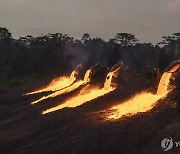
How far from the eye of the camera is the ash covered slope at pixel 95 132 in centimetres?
1455

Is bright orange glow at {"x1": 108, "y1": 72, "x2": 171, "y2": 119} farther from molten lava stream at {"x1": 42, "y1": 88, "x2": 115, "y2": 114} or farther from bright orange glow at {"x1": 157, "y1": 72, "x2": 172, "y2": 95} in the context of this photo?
molten lava stream at {"x1": 42, "y1": 88, "x2": 115, "y2": 114}

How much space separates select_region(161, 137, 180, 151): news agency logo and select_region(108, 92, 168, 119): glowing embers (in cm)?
464

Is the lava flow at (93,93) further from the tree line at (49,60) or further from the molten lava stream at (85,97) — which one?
the tree line at (49,60)

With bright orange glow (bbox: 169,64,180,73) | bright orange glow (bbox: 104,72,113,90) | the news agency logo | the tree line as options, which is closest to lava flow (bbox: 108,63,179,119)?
bright orange glow (bbox: 169,64,180,73)

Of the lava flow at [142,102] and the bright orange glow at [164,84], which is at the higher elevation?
the bright orange glow at [164,84]

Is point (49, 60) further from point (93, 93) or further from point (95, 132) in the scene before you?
point (95, 132)

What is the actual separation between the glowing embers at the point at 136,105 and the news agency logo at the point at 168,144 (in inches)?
183

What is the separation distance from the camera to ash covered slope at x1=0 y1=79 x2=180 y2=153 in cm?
1455

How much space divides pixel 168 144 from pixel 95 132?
367 centimetres

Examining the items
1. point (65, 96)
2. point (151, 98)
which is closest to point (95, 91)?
point (65, 96)

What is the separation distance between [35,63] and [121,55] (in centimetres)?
1862

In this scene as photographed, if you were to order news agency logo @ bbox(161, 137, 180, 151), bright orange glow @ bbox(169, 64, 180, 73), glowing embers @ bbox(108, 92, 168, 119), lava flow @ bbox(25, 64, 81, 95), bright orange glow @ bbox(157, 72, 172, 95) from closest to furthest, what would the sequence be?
news agency logo @ bbox(161, 137, 180, 151) < glowing embers @ bbox(108, 92, 168, 119) < bright orange glow @ bbox(157, 72, 172, 95) < bright orange glow @ bbox(169, 64, 180, 73) < lava flow @ bbox(25, 64, 81, 95)

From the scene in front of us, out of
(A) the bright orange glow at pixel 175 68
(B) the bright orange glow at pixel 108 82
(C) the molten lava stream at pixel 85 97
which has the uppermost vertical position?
(A) the bright orange glow at pixel 175 68

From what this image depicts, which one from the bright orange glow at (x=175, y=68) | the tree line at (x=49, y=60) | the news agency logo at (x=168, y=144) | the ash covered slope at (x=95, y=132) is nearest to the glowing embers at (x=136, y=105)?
the ash covered slope at (x=95, y=132)
